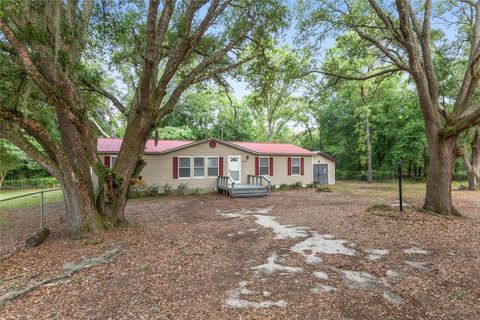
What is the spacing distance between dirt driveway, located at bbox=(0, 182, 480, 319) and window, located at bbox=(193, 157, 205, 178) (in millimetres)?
7852

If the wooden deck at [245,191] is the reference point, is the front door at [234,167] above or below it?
above

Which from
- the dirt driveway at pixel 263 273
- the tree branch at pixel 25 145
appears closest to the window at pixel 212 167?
the dirt driveway at pixel 263 273

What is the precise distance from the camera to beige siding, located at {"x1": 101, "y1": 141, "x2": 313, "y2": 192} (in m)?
14.0

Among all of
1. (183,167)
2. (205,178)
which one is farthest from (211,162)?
(183,167)

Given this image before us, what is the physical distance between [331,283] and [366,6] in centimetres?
946

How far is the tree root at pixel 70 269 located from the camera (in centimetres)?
320

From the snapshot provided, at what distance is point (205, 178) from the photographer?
1506 centimetres

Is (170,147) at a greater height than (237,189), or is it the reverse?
(170,147)

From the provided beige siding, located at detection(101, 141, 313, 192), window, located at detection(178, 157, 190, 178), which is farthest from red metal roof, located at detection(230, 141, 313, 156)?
window, located at detection(178, 157, 190, 178)

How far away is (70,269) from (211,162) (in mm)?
11373

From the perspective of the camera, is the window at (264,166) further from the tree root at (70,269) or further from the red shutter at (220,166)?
the tree root at (70,269)

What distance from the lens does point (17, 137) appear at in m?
4.86

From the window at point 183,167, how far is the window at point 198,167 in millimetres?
401

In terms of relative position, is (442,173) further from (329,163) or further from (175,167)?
(329,163)
